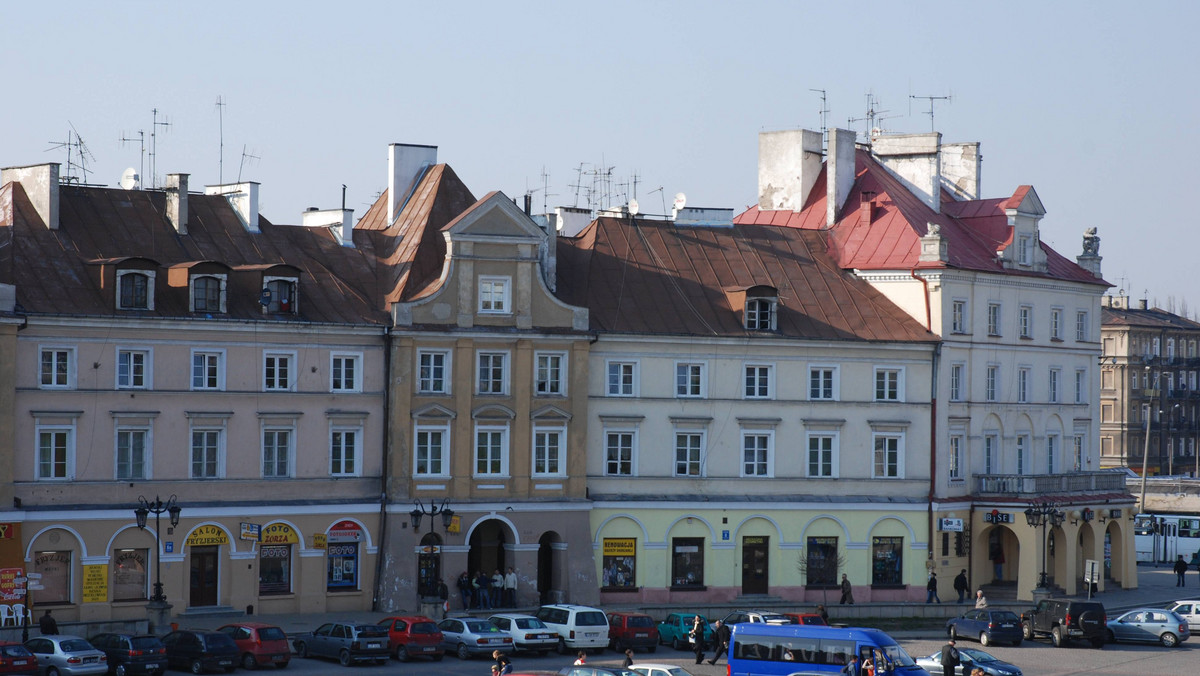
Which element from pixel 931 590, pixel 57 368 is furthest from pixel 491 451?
pixel 931 590

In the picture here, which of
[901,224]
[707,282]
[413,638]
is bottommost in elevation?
[413,638]

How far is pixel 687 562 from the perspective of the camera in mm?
76312

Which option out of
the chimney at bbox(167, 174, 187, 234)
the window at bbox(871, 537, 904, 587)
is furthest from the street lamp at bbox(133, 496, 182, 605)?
the window at bbox(871, 537, 904, 587)

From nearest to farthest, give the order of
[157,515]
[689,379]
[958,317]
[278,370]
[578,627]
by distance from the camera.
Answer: [578,627] → [157,515] → [278,370] → [689,379] → [958,317]

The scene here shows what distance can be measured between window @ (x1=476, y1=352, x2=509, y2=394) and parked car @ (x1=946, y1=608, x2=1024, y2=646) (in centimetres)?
1980

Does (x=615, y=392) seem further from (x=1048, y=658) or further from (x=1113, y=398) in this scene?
(x=1113, y=398)

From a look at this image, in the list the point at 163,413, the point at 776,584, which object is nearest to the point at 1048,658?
the point at 776,584

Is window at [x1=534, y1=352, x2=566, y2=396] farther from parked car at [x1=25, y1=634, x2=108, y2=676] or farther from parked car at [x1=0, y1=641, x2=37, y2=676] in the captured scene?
parked car at [x1=0, y1=641, x2=37, y2=676]

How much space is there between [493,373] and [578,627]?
14.8m

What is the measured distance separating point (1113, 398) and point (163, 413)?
10439 cm

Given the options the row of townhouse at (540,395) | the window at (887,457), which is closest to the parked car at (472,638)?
the row of townhouse at (540,395)

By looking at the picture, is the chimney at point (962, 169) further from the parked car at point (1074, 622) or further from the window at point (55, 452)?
the window at point (55, 452)

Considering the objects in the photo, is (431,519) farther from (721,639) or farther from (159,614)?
(721,639)

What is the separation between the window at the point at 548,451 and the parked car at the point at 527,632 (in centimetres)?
1326
